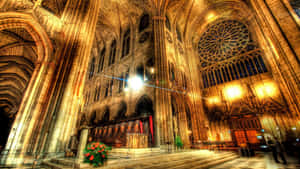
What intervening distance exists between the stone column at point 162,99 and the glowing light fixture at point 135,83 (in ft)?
9.13

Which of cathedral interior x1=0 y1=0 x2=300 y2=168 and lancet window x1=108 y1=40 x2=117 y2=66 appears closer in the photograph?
cathedral interior x1=0 y1=0 x2=300 y2=168

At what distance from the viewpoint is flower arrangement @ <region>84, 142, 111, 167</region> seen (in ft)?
10.6

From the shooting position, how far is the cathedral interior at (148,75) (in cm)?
561

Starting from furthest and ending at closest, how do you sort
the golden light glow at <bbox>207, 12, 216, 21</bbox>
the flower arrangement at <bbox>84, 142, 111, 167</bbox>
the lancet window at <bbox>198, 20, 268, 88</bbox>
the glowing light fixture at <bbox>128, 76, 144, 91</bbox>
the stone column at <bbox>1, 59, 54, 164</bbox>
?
the golden light glow at <bbox>207, 12, 216, 21</bbox>
the lancet window at <bbox>198, 20, 268, 88</bbox>
the glowing light fixture at <bbox>128, 76, 144, 91</bbox>
the stone column at <bbox>1, 59, 54, 164</bbox>
the flower arrangement at <bbox>84, 142, 111, 167</bbox>

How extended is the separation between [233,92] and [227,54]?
5.49m

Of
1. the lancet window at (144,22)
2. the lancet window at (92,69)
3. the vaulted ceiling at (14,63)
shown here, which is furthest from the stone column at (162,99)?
the lancet window at (92,69)

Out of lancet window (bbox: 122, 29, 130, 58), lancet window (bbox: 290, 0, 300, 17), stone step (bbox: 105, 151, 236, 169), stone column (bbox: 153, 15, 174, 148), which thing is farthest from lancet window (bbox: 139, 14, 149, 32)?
stone step (bbox: 105, 151, 236, 169)

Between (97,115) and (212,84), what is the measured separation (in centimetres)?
1613

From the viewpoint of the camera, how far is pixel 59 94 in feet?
18.6

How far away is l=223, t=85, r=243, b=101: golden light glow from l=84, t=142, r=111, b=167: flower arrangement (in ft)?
48.6

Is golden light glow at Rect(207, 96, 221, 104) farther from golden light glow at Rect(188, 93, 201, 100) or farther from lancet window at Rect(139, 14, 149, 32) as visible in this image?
lancet window at Rect(139, 14, 149, 32)

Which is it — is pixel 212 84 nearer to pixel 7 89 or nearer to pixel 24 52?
pixel 24 52

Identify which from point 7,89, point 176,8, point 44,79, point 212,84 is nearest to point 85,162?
point 44,79

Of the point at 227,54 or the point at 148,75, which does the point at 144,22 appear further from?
the point at 227,54
